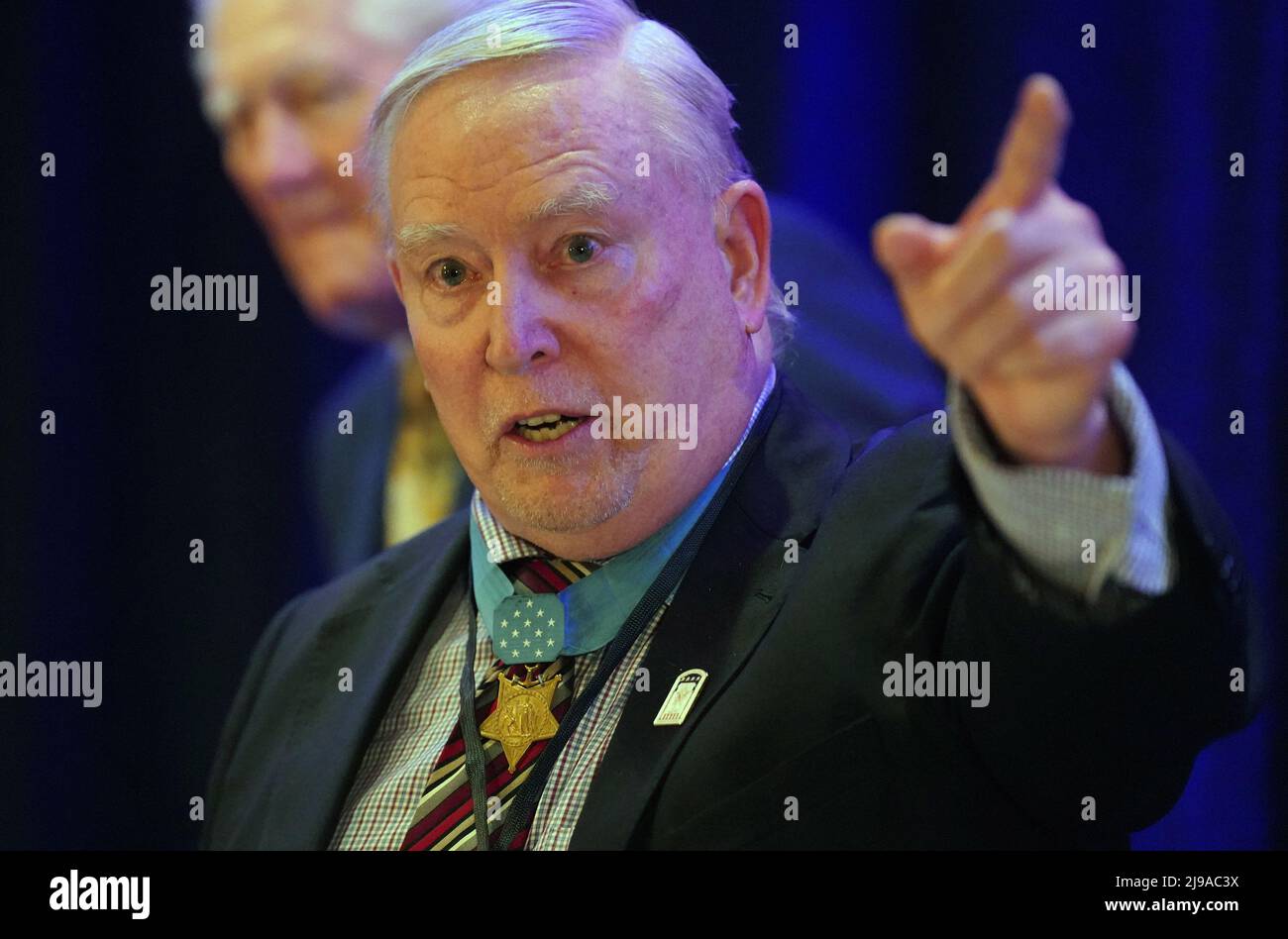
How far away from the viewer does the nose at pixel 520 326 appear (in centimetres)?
191

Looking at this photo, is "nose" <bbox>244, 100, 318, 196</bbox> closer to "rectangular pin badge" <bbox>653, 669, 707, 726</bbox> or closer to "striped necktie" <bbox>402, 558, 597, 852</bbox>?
"striped necktie" <bbox>402, 558, 597, 852</bbox>

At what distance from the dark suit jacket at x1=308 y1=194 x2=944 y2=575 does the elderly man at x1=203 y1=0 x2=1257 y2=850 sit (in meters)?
0.32

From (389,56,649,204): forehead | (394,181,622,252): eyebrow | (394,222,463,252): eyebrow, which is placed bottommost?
(394,222,463,252): eyebrow

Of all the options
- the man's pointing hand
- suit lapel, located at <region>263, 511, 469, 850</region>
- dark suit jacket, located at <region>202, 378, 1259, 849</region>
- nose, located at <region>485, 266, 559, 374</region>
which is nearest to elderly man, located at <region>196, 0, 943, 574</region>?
suit lapel, located at <region>263, 511, 469, 850</region>

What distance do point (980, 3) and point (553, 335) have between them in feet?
3.20

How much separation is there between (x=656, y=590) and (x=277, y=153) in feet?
4.26

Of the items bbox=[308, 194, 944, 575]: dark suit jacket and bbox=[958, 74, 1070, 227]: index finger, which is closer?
bbox=[958, 74, 1070, 227]: index finger

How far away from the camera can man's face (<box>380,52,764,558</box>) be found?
1.92 meters

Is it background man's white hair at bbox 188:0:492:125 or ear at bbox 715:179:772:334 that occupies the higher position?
background man's white hair at bbox 188:0:492:125

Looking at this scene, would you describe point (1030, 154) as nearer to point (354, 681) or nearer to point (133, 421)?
point (354, 681)

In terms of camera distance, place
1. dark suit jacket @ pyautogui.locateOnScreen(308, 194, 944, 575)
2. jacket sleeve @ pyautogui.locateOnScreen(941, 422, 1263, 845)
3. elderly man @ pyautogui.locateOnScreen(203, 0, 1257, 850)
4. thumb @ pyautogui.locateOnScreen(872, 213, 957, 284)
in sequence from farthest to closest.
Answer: dark suit jacket @ pyautogui.locateOnScreen(308, 194, 944, 575), elderly man @ pyautogui.locateOnScreen(203, 0, 1257, 850), jacket sleeve @ pyautogui.locateOnScreen(941, 422, 1263, 845), thumb @ pyautogui.locateOnScreen(872, 213, 957, 284)

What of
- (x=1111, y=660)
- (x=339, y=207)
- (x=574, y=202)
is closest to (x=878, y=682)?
(x=1111, y=660)

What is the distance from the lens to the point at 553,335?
1936 mm

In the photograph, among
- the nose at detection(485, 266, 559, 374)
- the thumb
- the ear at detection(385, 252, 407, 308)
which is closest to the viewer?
the thumb
